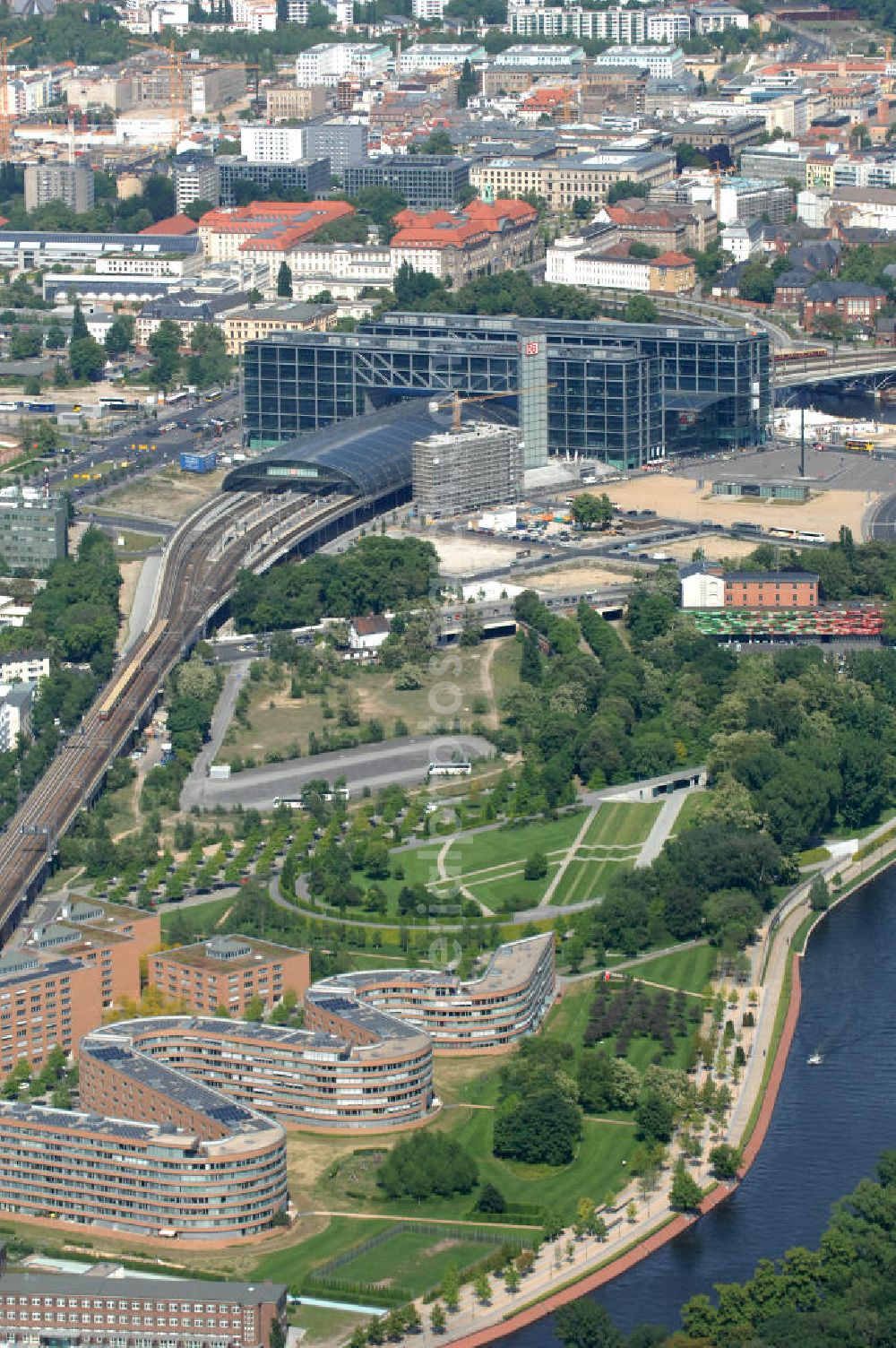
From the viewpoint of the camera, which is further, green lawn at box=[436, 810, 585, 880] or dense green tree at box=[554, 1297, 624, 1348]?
green lawn at box=[436, 810, 585, 880]

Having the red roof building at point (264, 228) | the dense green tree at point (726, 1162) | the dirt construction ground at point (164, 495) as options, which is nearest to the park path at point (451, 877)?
the dense green tree at point (726, 1162)

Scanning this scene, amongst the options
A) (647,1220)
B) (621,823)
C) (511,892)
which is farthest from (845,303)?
(647,1220)

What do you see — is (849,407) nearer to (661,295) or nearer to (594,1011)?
(661,295)

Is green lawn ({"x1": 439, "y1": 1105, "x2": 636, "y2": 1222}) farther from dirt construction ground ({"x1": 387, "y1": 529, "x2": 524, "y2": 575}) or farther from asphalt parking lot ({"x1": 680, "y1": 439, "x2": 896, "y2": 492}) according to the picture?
asphalt parking lot ({"x1": 680, "y1": 439, "x2": 896, "y2": 492})

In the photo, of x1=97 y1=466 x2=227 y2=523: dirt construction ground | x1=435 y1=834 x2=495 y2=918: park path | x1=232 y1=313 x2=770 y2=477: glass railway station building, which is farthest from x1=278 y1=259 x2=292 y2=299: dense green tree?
x1=435 y1=834 x2=495 y2=918: park path

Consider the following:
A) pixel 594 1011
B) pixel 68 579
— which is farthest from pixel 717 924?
pixel 68 579

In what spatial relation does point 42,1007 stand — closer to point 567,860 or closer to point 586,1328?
point 567,860

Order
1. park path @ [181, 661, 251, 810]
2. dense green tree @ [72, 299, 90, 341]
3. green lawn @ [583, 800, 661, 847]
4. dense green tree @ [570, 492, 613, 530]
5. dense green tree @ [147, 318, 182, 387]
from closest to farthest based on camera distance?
green lawn @ [583, 800, 661, 847]
park path @ [181, 661, 251, 810]
dense green tree @ [570, 492, 613, 530]
dense green tree @ [147, 318, 182, 387]
dense green tree @ [72, 299, 90, 341]

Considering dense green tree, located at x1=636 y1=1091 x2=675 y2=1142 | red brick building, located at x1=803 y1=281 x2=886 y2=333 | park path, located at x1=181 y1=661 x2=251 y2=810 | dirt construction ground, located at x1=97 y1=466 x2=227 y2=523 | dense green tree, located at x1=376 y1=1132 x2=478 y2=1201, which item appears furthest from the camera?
red brick building, located at x1=803 y1=281 x2=886 y2=333
